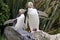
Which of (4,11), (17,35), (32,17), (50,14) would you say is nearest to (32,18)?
(32,17)

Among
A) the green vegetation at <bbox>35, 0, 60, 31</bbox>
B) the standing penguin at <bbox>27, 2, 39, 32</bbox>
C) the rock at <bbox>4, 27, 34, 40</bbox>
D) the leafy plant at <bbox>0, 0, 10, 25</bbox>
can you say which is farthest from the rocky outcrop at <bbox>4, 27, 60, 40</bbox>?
the leafy plant at <bbox>0, 0, 10, 25</bbox>

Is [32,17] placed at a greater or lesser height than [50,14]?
greater

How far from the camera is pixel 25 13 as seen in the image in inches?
148

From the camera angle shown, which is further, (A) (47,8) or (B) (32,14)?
(A) (47,8)

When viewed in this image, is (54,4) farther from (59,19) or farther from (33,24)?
(33,24)

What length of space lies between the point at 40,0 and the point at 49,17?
46cm

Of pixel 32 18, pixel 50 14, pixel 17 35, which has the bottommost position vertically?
pixel 50 14

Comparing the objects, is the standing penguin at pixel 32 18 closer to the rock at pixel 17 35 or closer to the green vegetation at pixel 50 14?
the rock at pixel 17 35

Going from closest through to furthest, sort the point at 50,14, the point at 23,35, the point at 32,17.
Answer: the point at 23,35 → the point at 32,17 → the point at 50,14

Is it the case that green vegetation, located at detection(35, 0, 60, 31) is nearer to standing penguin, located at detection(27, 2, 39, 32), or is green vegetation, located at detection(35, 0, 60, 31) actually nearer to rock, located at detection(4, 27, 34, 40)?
standing penguin, located at detection(27, 2, 39, 32)

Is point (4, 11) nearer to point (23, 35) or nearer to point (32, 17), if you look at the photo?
point (32, 17)

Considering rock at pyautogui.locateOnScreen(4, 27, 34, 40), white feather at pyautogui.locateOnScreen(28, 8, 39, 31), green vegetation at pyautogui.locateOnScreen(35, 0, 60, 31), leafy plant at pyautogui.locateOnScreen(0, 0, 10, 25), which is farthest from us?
leafy plant at pyautogui.locateOnScreen(0, 0, 10, 25)

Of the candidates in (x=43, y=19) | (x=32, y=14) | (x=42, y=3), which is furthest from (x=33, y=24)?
(x=42, y=3)

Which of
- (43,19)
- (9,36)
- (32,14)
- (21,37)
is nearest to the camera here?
(21,37)
